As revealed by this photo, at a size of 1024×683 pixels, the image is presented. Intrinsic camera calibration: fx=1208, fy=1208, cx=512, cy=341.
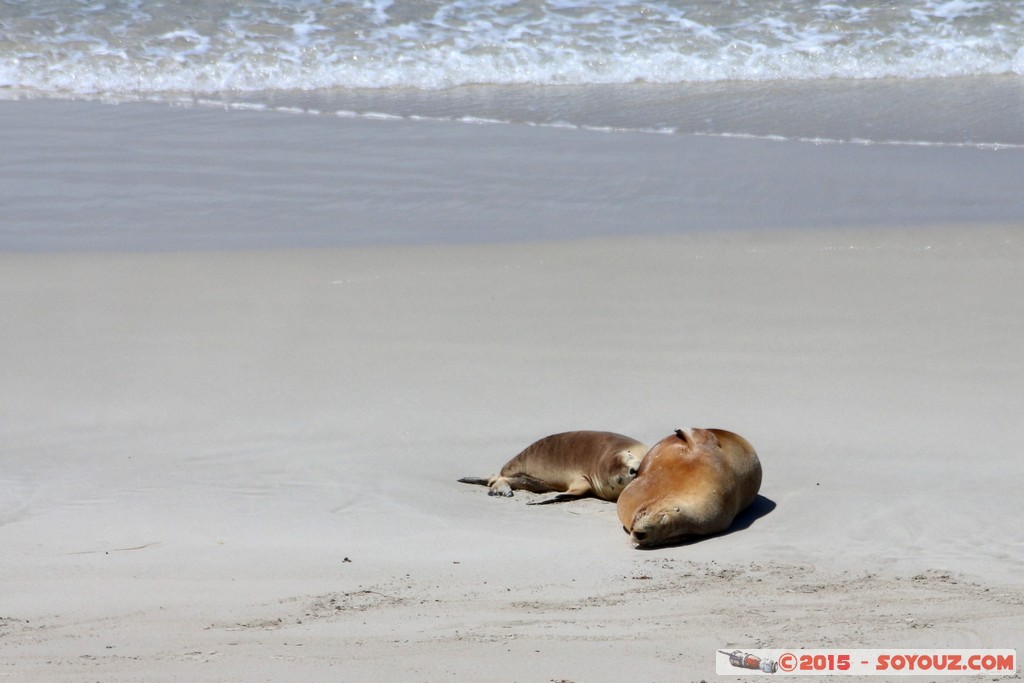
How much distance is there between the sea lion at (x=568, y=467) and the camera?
13.8ft

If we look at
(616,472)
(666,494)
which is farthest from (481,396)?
(666,494)

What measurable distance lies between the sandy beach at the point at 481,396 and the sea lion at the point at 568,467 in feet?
0.28

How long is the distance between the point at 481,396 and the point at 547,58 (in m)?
7.44

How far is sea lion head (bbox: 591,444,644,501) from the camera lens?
4.12 m

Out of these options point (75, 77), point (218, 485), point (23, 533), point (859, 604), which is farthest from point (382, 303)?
point (75, 77)

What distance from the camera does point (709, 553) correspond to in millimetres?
3619

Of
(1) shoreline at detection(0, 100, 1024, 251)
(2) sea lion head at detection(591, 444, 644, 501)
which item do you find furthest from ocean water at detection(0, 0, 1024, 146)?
(2) sea lion head at detection(591, 444, 644, 501)

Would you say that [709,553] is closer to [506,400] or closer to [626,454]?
[626,454]

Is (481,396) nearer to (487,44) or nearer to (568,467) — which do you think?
(568,467)

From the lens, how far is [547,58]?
1172 cm

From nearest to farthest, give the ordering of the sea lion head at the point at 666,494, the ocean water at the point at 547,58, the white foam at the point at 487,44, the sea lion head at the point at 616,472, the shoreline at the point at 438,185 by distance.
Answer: the sea lion head at the point at 666,494, the sea lion head at the point at 616,472, the shoreline at the point at 438,185, the ocean water at the point at 547,58, the white foam at the point at 487,44

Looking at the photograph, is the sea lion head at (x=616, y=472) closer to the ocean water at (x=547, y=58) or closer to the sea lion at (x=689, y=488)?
the sea lion at (x=689, y=488)

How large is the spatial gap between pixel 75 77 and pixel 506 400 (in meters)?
8.01

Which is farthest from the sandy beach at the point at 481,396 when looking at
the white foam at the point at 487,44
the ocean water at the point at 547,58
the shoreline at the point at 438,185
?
the white foam at the point at 487,44
